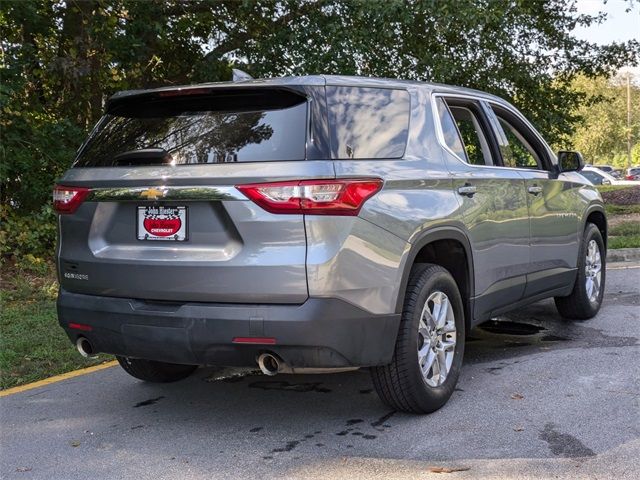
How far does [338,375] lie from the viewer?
17.2 feet

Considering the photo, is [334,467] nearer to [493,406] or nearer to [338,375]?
[493,406]

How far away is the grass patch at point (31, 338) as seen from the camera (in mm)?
5664

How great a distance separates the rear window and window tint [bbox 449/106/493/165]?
1560 millimetres

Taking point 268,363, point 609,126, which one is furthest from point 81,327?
point 609,126

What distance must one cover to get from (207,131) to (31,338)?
3.45 meters

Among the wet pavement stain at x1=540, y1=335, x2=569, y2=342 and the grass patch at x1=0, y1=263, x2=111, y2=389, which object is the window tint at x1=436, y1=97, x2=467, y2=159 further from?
the grass patch at x1=0, y1=263, x2=111, y2=389

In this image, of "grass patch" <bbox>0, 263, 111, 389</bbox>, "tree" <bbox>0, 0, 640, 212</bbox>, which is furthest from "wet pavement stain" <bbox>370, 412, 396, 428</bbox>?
"tree" <bbox>0, 0, 640, 212</bbox>

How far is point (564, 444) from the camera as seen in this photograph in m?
3.88

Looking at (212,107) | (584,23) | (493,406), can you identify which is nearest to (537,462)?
(493,406)

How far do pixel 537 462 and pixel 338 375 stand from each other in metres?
1.84

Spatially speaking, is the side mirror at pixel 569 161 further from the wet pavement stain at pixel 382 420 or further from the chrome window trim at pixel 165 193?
the chrome window trim at pixel 165 193

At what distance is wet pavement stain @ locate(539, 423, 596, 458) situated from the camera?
3754 millimetres

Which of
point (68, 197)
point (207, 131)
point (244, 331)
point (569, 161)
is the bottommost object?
point (244, 331)

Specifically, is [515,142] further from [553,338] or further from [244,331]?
[244,331]
